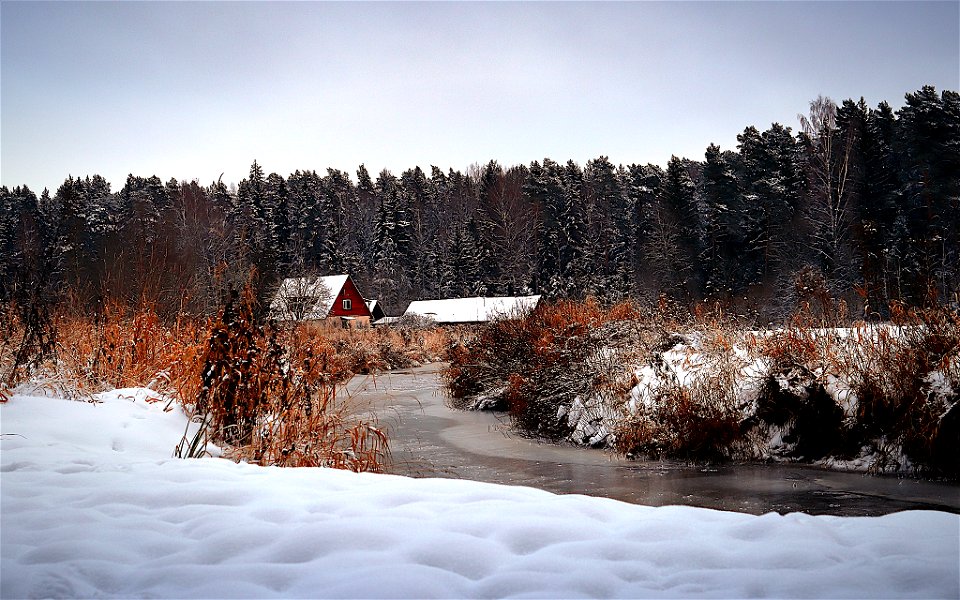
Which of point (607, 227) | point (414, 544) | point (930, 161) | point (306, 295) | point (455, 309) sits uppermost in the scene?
point (607, 227)

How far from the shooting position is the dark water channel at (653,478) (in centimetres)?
626

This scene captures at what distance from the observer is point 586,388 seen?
10.7m

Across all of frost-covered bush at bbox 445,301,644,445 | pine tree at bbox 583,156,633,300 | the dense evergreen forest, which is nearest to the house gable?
the dense evergreen forest

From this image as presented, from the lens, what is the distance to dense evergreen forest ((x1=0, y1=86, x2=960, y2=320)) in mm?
23703

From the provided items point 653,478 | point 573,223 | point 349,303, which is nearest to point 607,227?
point 573,223

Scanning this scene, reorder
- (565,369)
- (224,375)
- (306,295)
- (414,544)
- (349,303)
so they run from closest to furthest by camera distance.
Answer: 1. (414,544)
2. (224,375)
3. (565,369)
4. (306,295)
5. (349,303)

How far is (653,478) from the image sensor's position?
758 cm

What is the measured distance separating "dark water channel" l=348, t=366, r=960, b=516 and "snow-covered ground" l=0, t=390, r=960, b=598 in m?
3.73

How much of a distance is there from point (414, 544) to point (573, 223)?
4898cm

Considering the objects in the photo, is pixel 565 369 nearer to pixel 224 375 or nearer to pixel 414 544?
pixel 224 375

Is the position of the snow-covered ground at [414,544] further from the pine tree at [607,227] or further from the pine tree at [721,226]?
the pine tree at [607,227]

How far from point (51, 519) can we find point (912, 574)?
3.20m

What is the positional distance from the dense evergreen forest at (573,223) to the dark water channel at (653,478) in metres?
2.89

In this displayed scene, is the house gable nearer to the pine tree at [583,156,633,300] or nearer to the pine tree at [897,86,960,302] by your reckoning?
the pine tree at [583,156,633,300]
